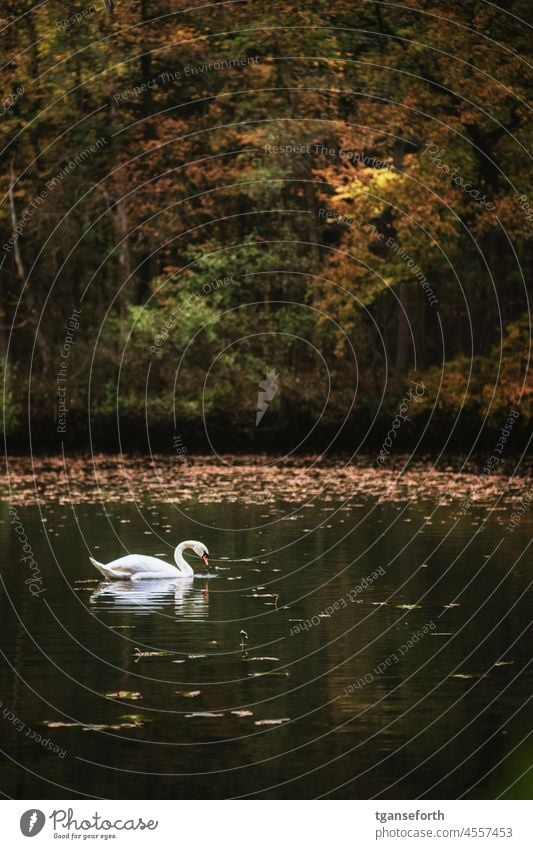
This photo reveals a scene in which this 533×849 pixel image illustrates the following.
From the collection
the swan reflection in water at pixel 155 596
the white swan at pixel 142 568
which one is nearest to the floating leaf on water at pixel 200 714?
the swan reflection in water at pixel 155 596

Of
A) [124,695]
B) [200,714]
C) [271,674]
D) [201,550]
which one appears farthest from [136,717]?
[201,550]

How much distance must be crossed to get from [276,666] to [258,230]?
110ft

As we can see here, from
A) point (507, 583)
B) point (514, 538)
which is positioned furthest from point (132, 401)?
point (507, 583)

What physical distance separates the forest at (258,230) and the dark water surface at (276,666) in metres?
17.9

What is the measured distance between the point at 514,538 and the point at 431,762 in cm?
1228

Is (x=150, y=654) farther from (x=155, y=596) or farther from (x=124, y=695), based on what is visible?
(x=155, y=596)

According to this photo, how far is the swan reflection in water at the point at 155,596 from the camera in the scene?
17609 mm

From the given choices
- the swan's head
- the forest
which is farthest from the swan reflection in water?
the forest

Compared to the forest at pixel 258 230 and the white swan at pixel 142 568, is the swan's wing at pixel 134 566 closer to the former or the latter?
the white swan at pixel 142 568

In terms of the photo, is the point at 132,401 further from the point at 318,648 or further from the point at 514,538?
the point at 318,648

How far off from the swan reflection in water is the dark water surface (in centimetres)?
5

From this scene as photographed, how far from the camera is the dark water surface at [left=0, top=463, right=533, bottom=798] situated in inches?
423

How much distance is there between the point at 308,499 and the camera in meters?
30.4

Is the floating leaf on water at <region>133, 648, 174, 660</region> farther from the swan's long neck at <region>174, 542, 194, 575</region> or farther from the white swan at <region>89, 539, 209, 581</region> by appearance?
the swan's long neck at <region>174, 542, 194, 575</region>
